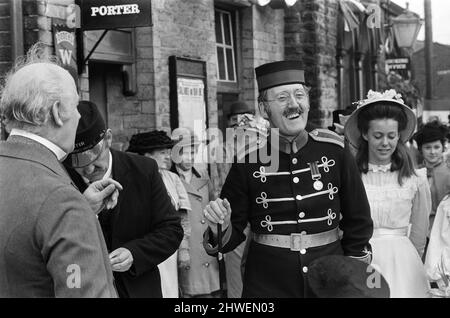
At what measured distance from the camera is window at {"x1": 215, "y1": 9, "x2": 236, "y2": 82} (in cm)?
1059

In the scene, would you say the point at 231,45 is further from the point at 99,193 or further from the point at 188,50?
the point at 99,193

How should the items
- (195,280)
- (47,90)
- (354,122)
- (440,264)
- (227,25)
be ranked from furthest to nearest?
(227,25), (195,280), (354,122), (440,264), (47,90)

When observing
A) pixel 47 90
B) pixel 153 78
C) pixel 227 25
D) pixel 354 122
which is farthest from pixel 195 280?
pixel 227 25

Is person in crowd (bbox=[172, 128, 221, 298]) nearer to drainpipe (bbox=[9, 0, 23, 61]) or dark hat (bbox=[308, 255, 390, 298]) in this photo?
drainpipe (bbox=[9, 0, 23, 61])

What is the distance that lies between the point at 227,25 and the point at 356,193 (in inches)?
283

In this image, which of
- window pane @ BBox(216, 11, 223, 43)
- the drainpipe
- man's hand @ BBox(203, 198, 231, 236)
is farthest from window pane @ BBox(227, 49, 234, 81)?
man's hand @ BBox(203, 198, 231, 236)

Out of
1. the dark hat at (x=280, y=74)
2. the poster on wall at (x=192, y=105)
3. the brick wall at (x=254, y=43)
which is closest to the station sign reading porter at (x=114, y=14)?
the poster on wall at (x=192, y=105)

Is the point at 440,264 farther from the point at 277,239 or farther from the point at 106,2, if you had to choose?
the point at 106,2

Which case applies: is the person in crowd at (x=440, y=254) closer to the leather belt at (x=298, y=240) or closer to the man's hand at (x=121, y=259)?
the leather belt at (x=298, y=240)

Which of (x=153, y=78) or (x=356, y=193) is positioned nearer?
(x=356, y=193)

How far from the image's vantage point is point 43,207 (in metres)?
2.31

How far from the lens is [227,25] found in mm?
10789

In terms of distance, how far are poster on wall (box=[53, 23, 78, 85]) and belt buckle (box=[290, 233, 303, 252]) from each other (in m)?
3.62

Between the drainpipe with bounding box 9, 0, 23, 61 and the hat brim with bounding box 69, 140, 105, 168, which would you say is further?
the drainpipe with bounding box 9, 0, 23, 61
